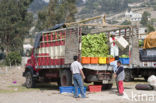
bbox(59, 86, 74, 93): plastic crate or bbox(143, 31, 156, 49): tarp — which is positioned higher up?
bbox(143, 31, 156, 49): tarp

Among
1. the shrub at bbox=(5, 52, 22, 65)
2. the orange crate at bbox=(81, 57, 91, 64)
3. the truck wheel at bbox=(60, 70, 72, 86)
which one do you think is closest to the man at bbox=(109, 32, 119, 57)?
the orange crate at bbox=(81, 57, 91, 64)

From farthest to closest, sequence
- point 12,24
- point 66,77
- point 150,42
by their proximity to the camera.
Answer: point 12,24 → point 150,42 → point 66,77

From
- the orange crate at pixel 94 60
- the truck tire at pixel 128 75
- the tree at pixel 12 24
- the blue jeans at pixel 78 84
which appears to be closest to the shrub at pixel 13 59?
the tree at pixel 12 24

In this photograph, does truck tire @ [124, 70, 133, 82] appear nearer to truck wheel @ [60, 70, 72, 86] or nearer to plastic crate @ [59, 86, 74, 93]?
truck wheel @ [60, 70, 72, 86]

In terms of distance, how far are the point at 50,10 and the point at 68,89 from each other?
41361mm

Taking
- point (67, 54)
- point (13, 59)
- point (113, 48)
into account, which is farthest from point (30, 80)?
point (13, 59)

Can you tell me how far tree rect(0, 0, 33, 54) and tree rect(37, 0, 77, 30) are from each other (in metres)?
3.74

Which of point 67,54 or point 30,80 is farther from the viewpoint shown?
point 30,80

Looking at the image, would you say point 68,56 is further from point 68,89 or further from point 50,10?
point 50,10

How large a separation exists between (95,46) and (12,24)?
3860 centimetres

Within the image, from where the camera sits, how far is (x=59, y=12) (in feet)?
175

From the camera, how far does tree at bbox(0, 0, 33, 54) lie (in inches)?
2018

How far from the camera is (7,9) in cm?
5209

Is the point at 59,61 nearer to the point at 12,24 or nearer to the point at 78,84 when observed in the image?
the point at 78,84
